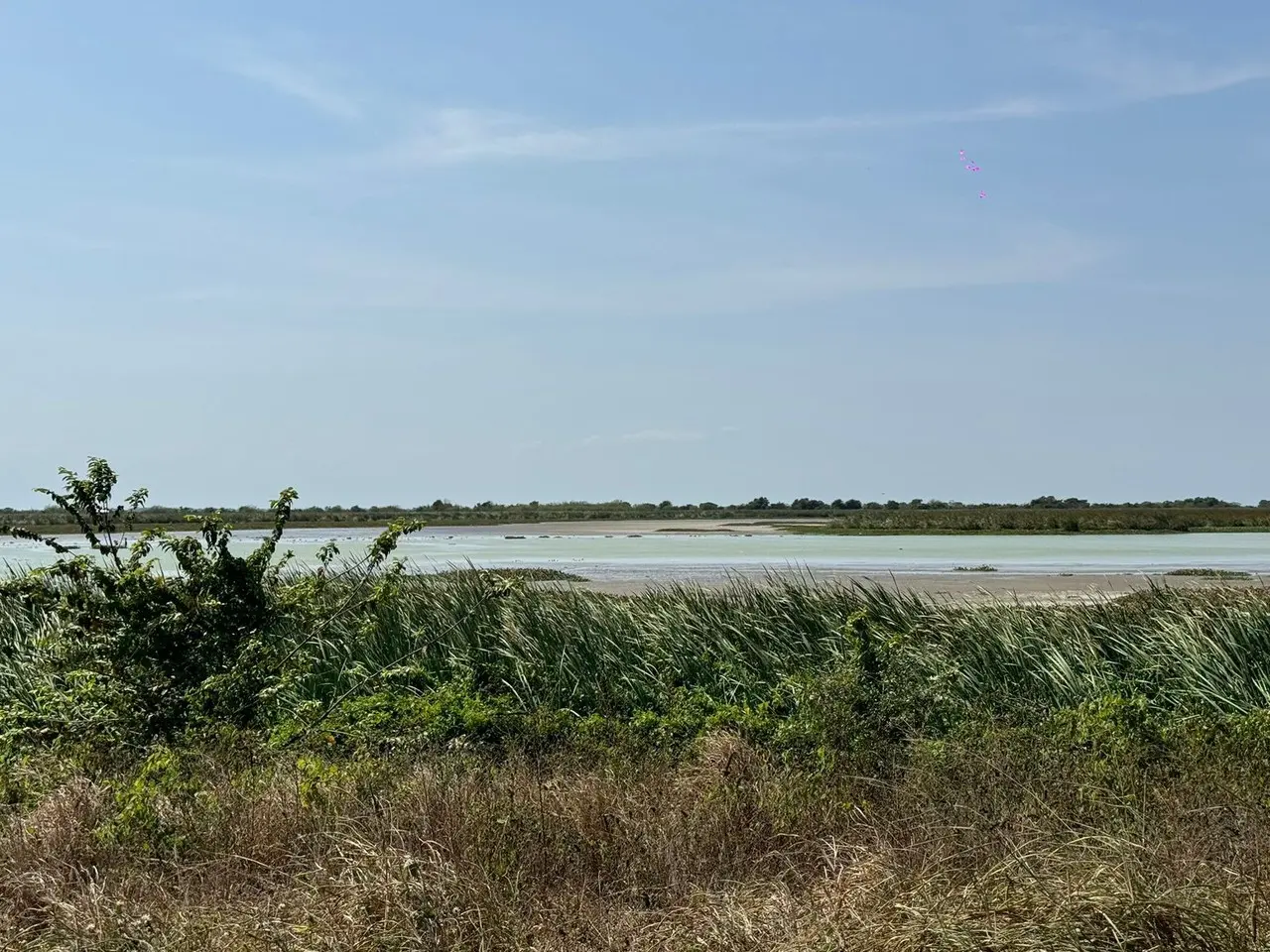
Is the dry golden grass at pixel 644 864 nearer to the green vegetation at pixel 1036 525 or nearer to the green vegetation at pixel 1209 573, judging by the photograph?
the green vegetation at pixel 1209 573

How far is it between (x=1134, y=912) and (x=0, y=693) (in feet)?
47.5

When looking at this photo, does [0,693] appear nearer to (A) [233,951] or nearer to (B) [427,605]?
(B) [427,605]

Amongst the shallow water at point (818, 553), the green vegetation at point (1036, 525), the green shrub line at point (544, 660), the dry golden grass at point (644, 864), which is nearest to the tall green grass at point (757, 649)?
the green shrub line at point (544, 660)

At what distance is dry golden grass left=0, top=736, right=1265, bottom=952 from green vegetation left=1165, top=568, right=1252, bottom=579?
1228 inches

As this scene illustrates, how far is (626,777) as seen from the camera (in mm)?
9375

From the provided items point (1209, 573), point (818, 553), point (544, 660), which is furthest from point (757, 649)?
point (818, 553)

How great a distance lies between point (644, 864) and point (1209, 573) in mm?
36140

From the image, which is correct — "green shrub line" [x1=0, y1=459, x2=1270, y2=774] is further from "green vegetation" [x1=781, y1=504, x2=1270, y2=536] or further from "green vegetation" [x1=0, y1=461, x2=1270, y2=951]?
"green vegetation" [x1=781, y1=504, x2=1270, y2=536]

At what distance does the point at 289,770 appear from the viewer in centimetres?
949

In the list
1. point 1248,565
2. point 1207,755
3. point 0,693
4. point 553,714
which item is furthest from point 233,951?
point 1248,565

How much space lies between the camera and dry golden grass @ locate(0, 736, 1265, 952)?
19.2ft

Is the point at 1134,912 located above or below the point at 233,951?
above

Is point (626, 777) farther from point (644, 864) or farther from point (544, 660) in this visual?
point (544, 660)

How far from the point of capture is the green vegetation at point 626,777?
6.18 meters
